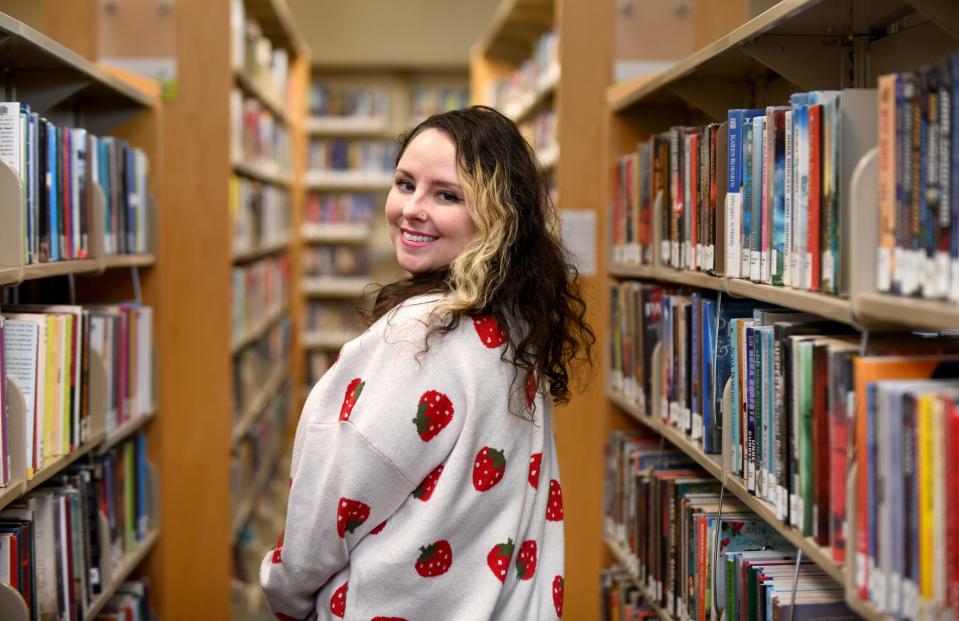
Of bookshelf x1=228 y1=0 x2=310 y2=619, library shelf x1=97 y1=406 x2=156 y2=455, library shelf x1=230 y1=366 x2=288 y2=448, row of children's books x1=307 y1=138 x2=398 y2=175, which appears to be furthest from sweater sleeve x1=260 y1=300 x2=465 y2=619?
row of children's books x1=307 y1=138 x2=398 y2=175

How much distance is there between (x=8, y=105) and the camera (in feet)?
5.97

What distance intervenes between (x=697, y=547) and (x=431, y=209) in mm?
895

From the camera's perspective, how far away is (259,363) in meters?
5.19

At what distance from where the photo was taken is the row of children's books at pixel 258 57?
4.36m

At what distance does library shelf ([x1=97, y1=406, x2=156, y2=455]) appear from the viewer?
8.02ft

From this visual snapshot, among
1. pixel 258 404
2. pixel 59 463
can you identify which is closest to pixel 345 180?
pixel 258 404

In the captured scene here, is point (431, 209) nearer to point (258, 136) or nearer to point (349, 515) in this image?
point (349, 515)

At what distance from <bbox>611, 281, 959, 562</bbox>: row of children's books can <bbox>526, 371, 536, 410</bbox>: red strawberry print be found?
1.20ft

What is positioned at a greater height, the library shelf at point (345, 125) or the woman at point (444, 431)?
the library shelf at point (345, 125)

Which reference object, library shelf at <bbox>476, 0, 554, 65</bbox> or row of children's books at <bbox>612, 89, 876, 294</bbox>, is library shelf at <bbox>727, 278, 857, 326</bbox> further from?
library shelf at <bbox>476, 0, 554, 65</bbox>

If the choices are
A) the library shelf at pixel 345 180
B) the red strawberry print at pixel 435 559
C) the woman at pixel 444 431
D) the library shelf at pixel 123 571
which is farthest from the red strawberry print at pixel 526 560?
the library shelf at pixel 345 180

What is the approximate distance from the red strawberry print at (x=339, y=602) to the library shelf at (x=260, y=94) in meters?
3.20

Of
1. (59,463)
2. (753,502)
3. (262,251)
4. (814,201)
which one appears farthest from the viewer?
(262,251)

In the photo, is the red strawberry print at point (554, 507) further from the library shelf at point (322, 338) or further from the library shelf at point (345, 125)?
the library shelf at point (345, 125)
